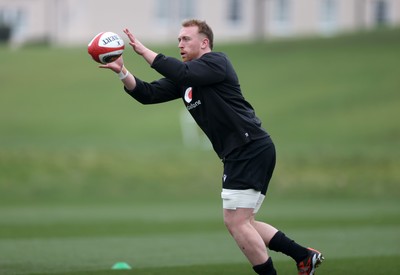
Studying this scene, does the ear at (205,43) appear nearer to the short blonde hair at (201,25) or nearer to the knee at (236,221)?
the short blonde hair at (201,25)

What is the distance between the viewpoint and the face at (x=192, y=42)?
9.95 m

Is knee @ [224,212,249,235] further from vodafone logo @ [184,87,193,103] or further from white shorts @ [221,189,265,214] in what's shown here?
vodafone logo @ [184,87,193,103]

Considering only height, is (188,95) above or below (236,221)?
above

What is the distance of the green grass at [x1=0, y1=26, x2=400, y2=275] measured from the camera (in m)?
14.2

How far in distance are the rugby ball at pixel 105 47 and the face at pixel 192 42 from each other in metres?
0.62

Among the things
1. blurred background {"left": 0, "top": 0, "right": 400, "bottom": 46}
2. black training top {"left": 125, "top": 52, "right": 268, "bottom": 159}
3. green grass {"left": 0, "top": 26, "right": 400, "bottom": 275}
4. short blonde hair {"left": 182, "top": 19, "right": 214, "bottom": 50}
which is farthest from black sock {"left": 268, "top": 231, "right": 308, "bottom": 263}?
blurred background {"left": 0, "top": 0, "right": 400, "bottom": 46}

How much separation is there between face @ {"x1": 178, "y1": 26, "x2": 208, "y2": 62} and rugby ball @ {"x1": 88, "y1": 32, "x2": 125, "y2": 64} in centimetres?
62

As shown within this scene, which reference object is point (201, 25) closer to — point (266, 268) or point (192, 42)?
point (192, 42)

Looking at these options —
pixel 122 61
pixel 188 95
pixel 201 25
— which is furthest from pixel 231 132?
pixel 122 61

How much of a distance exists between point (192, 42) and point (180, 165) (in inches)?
781

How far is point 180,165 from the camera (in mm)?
29719

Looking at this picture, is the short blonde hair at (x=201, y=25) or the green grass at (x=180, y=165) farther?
the green grass at (x=180, y=165)

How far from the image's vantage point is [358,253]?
541 inches

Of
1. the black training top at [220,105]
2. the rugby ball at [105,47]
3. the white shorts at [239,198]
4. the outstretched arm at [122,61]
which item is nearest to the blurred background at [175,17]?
the outstretched arm at [122,61]
